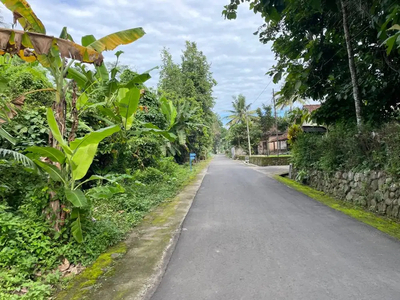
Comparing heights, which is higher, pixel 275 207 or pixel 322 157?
pixel 322 157

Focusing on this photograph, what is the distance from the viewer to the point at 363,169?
22.0 ft

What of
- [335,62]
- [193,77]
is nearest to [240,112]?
[193,77]

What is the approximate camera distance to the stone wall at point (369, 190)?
217 inches

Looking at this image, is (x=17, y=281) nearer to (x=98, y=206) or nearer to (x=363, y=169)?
(x=98, y=206)

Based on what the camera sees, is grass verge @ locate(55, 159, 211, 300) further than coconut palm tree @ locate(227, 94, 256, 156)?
No

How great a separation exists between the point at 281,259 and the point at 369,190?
4160 mm

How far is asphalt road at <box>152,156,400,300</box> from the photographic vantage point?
112 inches

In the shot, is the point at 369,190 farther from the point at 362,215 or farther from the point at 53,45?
the point at 53,45

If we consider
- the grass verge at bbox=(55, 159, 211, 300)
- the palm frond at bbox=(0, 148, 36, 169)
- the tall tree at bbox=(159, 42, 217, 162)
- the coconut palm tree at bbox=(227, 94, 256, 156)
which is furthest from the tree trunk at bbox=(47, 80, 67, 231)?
the coconut palm tree at bbox=(227, 94, 256, 156)

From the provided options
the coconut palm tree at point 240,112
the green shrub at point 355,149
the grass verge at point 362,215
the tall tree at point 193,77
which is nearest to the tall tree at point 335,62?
the green shrub at point 355,149

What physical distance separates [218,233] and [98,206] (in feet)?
10.5

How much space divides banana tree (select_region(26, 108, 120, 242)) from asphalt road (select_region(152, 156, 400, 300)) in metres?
1.58

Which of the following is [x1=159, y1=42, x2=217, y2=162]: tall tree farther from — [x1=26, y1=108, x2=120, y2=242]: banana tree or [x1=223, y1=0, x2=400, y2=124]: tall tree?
[x1=26, y1=108, x2=120, y2=242]: banana tree

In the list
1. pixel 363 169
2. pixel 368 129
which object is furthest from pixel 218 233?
pixel 368 129
